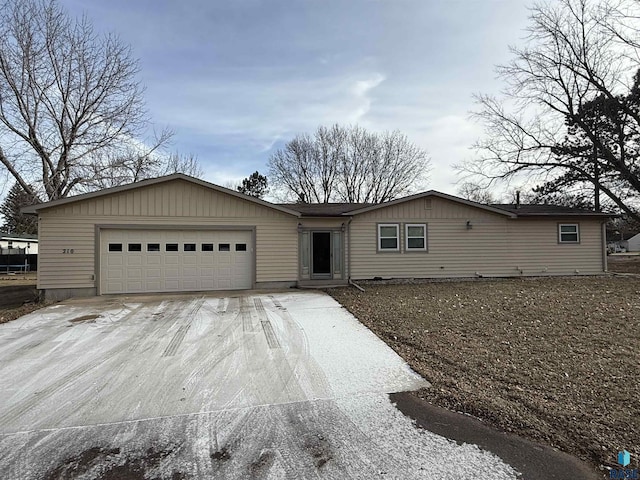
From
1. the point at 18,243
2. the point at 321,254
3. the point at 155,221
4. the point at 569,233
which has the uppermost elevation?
the point at 155,221

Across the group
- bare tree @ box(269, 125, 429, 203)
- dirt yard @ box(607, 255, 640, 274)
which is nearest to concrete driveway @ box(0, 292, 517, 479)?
dirt yard @ box(607, 255, 640, 274)

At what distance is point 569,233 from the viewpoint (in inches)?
562

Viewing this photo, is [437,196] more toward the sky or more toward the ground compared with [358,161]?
more toward the ground

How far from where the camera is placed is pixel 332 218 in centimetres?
1240

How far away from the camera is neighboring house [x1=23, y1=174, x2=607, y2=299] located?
10359 millimetres

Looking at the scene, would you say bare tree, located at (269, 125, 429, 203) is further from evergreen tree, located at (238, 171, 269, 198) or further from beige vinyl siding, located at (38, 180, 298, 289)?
beige vinyl siding, located at (38, 180, 298, 289)

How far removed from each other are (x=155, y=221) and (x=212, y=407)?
871 cm

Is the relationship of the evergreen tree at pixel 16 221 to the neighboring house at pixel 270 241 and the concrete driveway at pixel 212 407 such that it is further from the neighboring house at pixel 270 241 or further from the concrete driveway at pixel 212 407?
the concrete driveway at pixel 212 407

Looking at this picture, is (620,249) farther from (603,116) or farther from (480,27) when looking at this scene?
(480,27)

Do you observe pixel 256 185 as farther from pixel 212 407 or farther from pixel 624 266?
pixel 212 407

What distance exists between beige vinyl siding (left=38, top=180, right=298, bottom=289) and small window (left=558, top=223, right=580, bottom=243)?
35.7ft

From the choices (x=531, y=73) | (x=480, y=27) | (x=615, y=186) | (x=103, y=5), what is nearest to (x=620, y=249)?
(x=615, y=186)

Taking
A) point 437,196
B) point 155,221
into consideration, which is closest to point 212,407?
point 155,221

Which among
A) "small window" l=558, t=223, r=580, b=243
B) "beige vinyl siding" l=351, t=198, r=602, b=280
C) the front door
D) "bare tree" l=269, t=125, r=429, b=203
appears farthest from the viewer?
"bare tree" l=269, t=125, r=429, b=203
